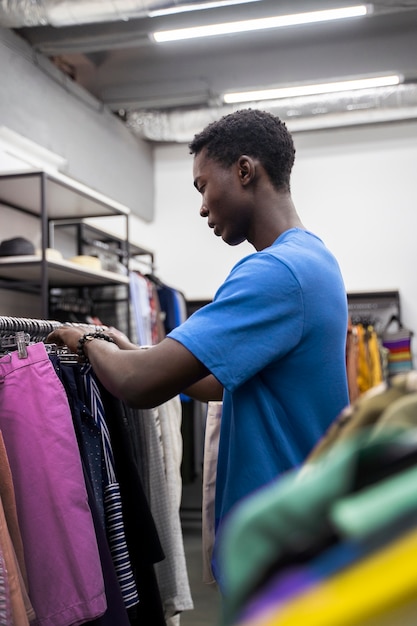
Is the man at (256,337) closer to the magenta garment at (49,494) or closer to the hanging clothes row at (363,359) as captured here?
the magenta garment at (49,494)

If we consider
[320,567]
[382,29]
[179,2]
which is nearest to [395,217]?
[382,29]

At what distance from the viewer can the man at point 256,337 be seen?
1.08 meters

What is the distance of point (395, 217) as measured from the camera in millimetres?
6109

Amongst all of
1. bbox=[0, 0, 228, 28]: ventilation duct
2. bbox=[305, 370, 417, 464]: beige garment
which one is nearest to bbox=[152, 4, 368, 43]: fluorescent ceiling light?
bbox=[0, 0, 228, 28]: ventilation duct

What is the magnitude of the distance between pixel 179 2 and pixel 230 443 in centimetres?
337

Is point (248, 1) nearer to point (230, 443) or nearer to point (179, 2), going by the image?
point (179, 2)

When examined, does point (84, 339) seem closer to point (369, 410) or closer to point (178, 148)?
point (369, 410)

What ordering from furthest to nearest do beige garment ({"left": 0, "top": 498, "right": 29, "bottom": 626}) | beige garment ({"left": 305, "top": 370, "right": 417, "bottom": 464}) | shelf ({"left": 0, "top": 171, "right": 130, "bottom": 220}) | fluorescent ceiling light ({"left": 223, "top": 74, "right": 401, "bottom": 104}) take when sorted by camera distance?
fluorescent ceiling light ({"left": 223, "top": 74, "right": 401, "bottom": 104}), shelf ({"left": 0, "top": 171, "right": 130, "bottom": 220}), beige garment ({"left": 0, "top": 498, "right": 29, "bottom": 626}), beige garment ({"left": 305, "top": 370, "right": 417, "bottom": 464})

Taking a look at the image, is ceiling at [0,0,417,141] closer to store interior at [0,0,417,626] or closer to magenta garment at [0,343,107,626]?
store interior at [0,0,417,626]

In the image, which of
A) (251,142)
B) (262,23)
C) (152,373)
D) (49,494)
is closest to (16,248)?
(262,23)

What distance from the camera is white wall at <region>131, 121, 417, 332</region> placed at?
609 centimetres

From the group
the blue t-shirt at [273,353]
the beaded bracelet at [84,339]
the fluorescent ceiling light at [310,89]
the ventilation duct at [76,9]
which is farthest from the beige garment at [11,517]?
the fluorescent ceiling light at [310,89]

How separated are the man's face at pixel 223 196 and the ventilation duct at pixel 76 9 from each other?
2.83 m

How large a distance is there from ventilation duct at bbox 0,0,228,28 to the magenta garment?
2952 mm
